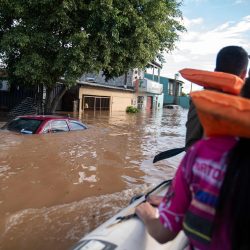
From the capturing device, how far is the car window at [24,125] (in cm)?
1048

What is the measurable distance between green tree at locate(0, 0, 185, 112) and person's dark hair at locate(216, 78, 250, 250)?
1331 centimetres

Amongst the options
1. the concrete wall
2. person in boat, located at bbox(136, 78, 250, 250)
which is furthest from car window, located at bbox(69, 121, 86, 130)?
the concrete wall

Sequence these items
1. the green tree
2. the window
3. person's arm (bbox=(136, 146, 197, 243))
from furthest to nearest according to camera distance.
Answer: the green tree < the window < person's arm (bbox=(136, 146, 197, 243))

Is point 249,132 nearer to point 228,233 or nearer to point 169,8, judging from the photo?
point 228,233

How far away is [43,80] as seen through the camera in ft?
52.1

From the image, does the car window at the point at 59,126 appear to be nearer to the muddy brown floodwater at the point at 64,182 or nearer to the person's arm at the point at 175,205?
the muddy brown floodwater at the point at 64,182

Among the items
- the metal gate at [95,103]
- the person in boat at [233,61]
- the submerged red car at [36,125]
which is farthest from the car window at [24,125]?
the metal gate at [95,103]

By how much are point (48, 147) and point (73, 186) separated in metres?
3.20

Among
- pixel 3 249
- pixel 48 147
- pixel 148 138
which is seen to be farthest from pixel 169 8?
pixel 3 249

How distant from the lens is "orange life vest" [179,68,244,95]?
2.03 metres

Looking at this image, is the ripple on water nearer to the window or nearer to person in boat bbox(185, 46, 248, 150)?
person in boat bbox(185, 46, 248, 150)

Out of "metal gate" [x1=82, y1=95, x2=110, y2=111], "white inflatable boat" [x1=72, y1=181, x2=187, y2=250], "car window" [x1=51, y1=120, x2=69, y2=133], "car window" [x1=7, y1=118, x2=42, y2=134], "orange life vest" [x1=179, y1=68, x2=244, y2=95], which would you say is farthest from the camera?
"metal gate" [x1=82, y1=95, x2=110, y2=111]

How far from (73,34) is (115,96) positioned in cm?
1674

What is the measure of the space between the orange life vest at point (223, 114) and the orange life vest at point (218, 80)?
477 millimetres
